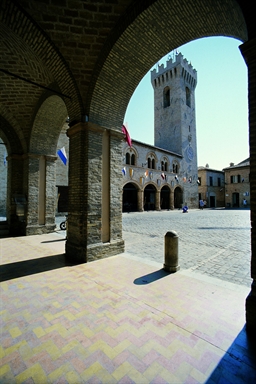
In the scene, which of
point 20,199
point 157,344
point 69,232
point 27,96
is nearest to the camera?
point 157,344

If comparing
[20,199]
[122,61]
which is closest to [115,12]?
[122,61]

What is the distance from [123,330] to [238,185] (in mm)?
41322

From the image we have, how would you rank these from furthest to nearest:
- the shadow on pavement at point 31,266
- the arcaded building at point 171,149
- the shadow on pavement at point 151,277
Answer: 1. the arcaded building at point 171,149
2. the shadow on pavement at point 31,266
3. the shadow on pavement at point 151,277

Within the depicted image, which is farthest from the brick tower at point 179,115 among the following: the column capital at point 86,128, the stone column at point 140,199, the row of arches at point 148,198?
the column capital at point 86,128

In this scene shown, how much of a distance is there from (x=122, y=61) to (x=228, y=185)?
39.7m

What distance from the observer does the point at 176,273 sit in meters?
4.16

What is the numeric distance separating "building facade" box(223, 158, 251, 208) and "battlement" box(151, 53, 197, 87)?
18393mm

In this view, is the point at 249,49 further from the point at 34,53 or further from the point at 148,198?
the point at 148,198

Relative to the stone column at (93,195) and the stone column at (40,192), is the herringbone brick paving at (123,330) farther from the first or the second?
the stone column at (40,192)

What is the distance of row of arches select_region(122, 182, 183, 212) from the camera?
24953 mm

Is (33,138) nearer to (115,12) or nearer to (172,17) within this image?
(115,12)

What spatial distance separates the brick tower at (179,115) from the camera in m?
33.0

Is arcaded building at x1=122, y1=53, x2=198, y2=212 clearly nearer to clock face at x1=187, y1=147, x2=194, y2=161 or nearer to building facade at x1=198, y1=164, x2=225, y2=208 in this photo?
clock face at x1=187, y1=147, x2=194, y2=161

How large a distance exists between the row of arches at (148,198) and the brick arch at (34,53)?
1865cm
